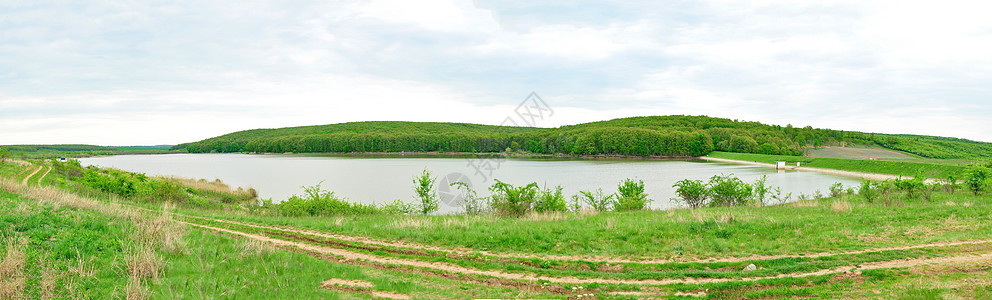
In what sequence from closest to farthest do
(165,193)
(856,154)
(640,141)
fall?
(165,193) < (856,154) < (640,141)

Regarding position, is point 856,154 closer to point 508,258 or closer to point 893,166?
point 893,166

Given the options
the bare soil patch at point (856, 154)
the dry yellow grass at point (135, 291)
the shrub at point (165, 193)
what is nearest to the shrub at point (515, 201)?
the dry yellow grass at point (135, 291)

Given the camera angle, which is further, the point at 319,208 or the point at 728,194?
the point at 728,194

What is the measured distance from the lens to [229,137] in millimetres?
191125

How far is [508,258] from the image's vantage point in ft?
30.5

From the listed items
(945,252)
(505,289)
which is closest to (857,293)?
(945,252)

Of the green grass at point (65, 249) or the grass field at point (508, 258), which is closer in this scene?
the green grass at point (65, 249)

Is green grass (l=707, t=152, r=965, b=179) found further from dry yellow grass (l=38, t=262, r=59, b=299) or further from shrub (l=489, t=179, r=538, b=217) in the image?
dry yellow grass (l=38, t=262, r=59, b=299)

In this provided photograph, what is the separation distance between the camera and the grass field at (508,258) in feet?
22.3

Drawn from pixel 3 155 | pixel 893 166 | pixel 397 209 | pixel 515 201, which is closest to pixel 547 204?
pixel 515 201

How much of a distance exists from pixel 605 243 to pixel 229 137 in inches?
8407

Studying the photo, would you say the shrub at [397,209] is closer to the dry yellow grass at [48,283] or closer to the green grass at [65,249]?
the green grass at [65,249]

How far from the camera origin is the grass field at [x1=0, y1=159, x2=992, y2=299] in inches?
268

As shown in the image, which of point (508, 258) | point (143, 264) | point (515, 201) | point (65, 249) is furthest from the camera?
point (515, 201)
